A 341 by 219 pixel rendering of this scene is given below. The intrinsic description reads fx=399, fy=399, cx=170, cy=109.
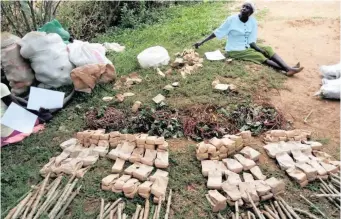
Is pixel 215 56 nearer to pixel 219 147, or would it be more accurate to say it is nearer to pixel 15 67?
pixel 219 147

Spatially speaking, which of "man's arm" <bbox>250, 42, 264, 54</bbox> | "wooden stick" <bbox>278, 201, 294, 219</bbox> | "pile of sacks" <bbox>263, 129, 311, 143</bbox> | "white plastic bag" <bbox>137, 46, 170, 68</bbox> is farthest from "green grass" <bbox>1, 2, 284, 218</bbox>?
"pile of sacks" <bbox>263, 129, 311, 143</bbox>

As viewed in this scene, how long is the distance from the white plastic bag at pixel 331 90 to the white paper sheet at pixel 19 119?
3.86 m

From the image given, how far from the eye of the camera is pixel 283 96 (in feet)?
18.1

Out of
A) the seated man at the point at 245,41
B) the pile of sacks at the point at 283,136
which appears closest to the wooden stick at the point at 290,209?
the pile of sacks at the point at 283,136

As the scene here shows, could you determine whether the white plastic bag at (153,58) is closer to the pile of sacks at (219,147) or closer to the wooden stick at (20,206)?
the pile of sacks at (219,147)

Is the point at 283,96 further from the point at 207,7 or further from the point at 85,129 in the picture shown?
the point at 207,7

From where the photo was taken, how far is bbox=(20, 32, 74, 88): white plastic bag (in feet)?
18.5

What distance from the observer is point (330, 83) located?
552 cm

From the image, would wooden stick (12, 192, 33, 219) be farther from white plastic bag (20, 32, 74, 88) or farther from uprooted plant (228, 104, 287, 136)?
uprooted plant (228, 104, 287, 136)

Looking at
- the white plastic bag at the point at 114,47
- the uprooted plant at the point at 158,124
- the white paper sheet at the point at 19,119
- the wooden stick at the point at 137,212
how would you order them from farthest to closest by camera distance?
the white plastic bag at the point at 114,47
the white paper sheet at the point at 19,119
the uprooted plant at the point at 158,124
the wooden stick at the point at 137,212

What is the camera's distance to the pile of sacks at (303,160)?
13.2 feet

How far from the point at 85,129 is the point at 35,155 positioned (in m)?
0.71

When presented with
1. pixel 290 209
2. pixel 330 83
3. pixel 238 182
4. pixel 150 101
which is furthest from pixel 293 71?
pixel 290 209

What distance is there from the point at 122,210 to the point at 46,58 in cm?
291
